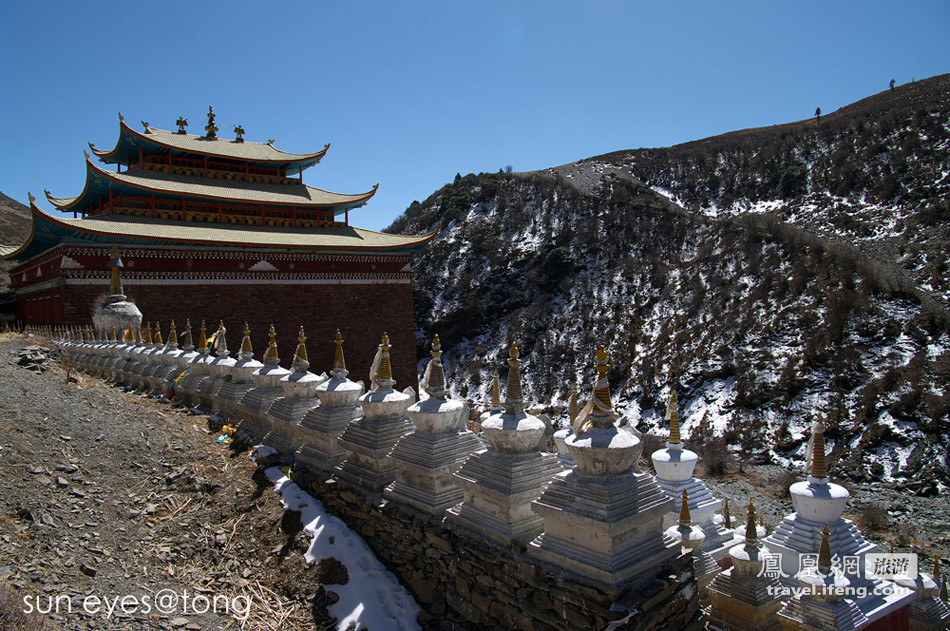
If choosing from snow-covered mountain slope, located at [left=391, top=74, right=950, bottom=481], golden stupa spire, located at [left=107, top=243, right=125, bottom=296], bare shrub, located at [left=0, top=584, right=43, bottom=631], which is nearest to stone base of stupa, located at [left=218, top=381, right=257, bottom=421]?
bare shrub, located at [left=0, top=584, right=43, bottom=631]

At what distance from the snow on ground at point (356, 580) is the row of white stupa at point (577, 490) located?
46 cm

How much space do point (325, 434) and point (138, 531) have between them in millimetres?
1892

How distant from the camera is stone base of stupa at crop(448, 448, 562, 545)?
416 centimetres

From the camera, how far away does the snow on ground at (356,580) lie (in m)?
4.60

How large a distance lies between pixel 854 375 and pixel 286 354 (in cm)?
2195

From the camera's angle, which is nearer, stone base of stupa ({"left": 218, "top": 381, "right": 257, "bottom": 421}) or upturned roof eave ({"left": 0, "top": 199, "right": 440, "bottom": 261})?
stone base of stupa ({"left": 218, "top": 381, "right": 257, "bottom": 421})

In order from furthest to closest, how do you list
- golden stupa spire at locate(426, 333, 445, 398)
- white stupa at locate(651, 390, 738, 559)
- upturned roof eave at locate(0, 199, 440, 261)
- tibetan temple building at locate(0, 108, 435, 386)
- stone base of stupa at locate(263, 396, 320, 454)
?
tibetan temple building at locate(0, 108, 435, 386), upturned roof eave at locate(0, 199, 440, 261), stone base of stupa at locate(263, 396, 320, 454), white stupa at locate(651, 390, 738, 559), golden stupa spire at locate(426, 333, 445, 398)

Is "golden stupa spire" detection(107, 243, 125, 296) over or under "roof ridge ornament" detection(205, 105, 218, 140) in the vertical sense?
under

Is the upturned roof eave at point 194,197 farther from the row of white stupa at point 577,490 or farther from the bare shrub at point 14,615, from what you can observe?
the bare shrub at point 14,615

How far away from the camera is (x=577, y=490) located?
12.0 ft

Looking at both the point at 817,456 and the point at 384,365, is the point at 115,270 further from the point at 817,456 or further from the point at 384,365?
the point at 817,456

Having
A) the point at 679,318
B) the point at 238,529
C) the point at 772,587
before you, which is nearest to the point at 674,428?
the point at 772,587

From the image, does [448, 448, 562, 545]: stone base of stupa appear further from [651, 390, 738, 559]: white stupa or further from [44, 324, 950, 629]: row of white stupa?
[651, 390, 738, 559]: white stupa

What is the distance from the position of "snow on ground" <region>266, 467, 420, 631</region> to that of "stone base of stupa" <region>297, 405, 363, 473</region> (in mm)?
431
